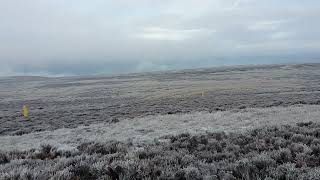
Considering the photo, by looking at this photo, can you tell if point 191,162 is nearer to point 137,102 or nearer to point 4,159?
point 4,159

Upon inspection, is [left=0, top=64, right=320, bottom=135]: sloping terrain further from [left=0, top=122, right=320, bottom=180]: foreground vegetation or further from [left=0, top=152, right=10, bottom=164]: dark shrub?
[left=0, top=122, right=320, bottom=180]: foreground vegetation

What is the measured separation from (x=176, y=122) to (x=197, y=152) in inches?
438

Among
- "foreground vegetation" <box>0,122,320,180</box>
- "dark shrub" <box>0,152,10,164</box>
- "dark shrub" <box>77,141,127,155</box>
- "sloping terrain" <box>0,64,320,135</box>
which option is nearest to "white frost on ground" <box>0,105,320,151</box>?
"dark shrub" <box>77,141,127,155</box>

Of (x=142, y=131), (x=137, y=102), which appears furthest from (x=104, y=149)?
(x=137, y=102)

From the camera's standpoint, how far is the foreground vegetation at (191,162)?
741cm

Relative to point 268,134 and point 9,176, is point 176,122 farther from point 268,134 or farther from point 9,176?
point 9,176

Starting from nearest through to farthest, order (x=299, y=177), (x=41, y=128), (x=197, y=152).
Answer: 1. (x=299, y=177)
2. (x=197, y=152)
3. (x=41, y=128)

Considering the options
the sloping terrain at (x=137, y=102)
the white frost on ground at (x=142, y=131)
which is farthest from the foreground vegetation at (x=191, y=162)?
the sloping terrain at (x=137, y=102)

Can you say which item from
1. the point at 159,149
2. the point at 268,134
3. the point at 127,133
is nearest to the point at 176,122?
the point at 127,133

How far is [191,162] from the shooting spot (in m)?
8.59

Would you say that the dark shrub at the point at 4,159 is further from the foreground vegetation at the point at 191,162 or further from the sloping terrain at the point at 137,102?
the sloping terrain at the point at 137,102

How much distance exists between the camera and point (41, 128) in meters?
24.5

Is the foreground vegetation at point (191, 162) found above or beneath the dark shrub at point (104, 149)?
above

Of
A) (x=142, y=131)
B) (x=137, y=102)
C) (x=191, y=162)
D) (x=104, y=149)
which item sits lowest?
(x=137, y=102)
